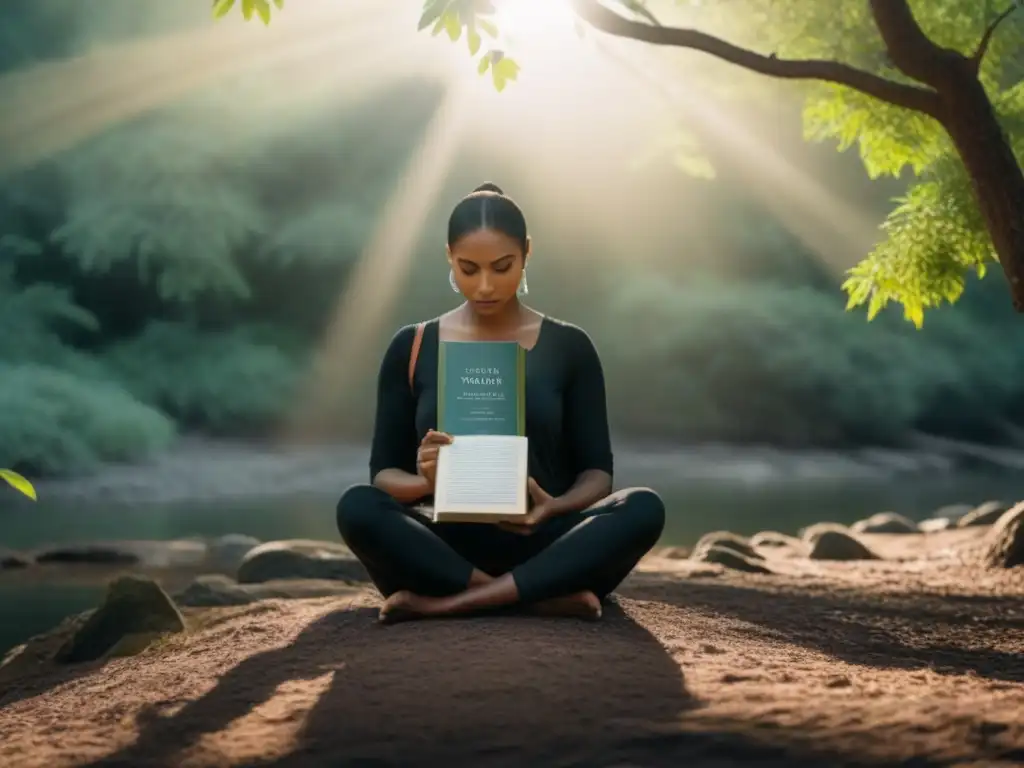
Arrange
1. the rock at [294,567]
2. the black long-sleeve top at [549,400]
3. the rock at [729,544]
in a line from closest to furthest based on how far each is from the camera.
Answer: the black long-sleeve top at [549,400] → the rock at [294,567] → the rock at [729,544]

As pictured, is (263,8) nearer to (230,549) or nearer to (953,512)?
(230,549)

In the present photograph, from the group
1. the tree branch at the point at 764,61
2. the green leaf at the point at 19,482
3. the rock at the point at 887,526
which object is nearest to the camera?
the green leaf at the point at 19,482

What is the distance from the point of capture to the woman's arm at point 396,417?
468 cm

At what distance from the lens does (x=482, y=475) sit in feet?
13.6

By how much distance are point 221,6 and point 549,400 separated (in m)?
2.44

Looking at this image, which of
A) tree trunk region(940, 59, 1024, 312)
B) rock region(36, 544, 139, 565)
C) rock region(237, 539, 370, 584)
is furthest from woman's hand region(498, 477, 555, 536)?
rock region(36, 544, 139, 565)

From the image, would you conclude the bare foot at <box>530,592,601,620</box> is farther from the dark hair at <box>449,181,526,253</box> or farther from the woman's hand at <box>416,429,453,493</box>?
the dark hair at <box>449,181,526,253</box>

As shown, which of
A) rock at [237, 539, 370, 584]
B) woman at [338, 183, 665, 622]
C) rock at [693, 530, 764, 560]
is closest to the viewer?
woman at [338, 183, 665, 622]

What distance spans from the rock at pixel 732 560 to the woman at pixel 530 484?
15.7ft

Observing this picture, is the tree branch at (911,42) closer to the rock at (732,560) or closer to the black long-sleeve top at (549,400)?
the black long-sleeve top at (549,400)

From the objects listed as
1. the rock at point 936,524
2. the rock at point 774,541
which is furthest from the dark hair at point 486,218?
the rock at point 936,524

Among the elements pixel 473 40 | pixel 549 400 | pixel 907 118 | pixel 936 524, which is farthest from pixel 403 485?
pixel 936 524

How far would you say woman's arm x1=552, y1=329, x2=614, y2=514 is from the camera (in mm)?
4656

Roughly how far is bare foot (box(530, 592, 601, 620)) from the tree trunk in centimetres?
394
